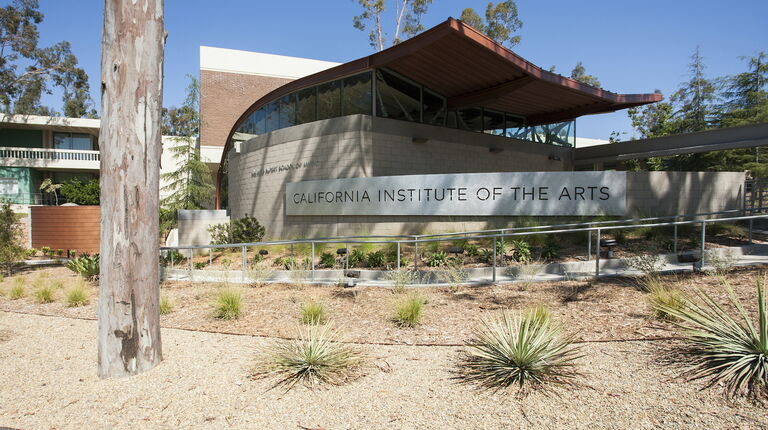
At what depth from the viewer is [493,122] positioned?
17.7m

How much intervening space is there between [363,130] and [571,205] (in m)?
6.75

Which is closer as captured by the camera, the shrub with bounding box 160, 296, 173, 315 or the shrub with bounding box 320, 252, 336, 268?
the shrub with bounding box 160, 296, 173, 315

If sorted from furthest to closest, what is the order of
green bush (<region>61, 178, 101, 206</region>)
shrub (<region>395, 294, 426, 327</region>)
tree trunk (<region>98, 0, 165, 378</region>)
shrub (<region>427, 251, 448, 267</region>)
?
green bush (<region>61, 178, 101, 206</region>), shrub (<region>427, 251, 448, 267</region>), shrub (<region>395, 294, 426, 327</region>), tree trunk (<region>98, 0, 165, 378</region>)

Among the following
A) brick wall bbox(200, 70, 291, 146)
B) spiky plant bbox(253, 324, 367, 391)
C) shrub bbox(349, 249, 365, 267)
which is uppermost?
brick wall bbox(200, 70, 291, 146)

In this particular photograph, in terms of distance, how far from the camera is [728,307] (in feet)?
15.3

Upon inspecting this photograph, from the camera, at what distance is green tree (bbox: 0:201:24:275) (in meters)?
11.4

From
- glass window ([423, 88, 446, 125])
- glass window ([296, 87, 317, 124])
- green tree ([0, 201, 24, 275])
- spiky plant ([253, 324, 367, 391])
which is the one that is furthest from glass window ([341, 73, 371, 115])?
green tree ([0, 201, 24, 275])

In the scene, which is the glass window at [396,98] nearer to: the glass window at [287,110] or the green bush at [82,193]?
the glass window at [287,110]

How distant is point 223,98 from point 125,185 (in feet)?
98.2

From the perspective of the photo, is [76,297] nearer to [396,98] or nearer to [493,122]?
[396,98]

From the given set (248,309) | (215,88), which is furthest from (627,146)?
(215,88)

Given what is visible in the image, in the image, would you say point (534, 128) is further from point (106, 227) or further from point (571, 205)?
point (106, 227)

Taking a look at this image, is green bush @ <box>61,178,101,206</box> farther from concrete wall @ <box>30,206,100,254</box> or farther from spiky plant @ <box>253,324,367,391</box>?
spiky plant @ <box>253,324,367,391</box>

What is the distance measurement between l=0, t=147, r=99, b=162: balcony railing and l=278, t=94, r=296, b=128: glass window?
842 inches
